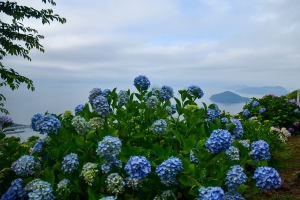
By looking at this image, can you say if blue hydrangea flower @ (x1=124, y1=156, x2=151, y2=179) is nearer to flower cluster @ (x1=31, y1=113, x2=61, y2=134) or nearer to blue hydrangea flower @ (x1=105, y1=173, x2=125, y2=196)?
blue hydrangea flower @ (x1=105, y1=173, x2=125, y2=196)

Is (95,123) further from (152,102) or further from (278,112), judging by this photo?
(278,112)

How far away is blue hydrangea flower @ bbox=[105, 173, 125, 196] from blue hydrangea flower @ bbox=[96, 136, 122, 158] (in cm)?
16

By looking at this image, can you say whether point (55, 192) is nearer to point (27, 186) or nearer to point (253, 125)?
point (27, 186)

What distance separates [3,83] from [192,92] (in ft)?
29.0

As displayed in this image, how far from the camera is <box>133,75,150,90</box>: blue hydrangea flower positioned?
154 inches

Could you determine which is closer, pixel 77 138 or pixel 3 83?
pixel 77 138

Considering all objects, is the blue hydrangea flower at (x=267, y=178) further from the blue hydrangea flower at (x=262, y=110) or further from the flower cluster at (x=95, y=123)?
the blue hydrangea flower at (x=262, y=110)

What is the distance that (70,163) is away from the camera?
2.55m

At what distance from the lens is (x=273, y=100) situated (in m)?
10.0

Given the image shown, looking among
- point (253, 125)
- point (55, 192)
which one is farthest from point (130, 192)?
point (253, 125)

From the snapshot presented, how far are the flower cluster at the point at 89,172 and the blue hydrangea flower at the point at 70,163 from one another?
8cm

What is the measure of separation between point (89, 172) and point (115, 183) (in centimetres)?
22

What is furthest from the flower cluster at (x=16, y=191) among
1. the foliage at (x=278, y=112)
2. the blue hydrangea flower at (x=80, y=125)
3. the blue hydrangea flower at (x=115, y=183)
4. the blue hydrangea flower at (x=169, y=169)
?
the foliage at (x=278, y=112)

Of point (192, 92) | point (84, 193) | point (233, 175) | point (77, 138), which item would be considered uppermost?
point (192, 92)
